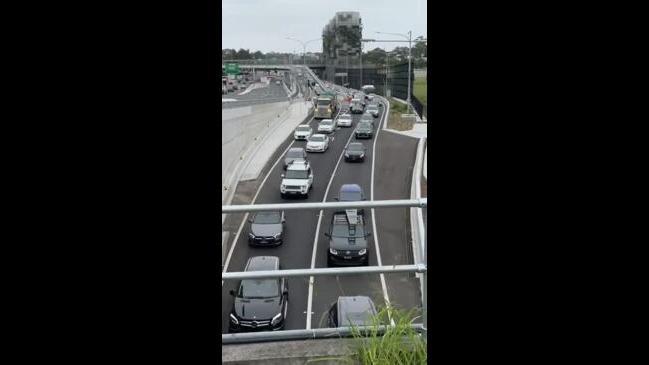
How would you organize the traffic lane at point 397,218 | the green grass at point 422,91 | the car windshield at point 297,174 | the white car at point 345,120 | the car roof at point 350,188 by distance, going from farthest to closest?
the car windshield at point 297,174 < the white car at point 345,120 < the car roof at point 350,188 < the traffic lane at point 397,218 < the green grass at point 422,91

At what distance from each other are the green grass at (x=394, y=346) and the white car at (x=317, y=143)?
2453 millimetres

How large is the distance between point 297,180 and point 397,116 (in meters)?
1.02

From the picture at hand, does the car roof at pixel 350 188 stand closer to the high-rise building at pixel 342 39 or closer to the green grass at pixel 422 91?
the high-rise building at pixel 342 39

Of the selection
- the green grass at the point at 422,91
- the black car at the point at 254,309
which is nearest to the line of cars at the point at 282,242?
the black car at the point at 254,309

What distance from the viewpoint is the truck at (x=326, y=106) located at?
121 inches

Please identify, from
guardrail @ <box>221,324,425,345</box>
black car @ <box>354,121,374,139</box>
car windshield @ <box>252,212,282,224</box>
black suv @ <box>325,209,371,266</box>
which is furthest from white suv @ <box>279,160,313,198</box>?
guardrail @ <box>221,324,425,345</box>

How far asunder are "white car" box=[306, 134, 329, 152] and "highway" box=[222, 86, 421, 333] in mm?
58
